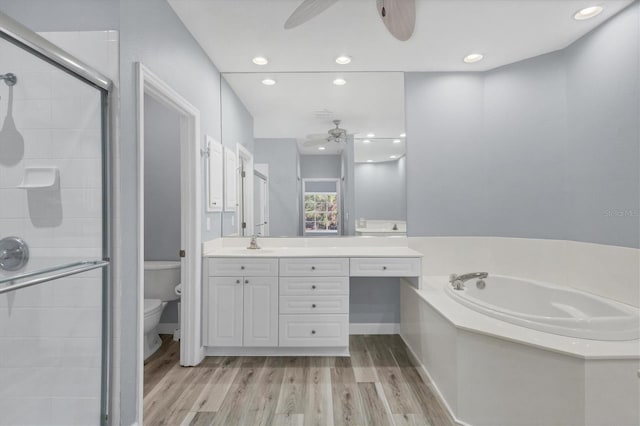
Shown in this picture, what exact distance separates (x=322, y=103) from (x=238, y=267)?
5.79 ft

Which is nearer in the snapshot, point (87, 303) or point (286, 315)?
point (87, 303)

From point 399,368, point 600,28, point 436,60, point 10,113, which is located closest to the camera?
point 10,113

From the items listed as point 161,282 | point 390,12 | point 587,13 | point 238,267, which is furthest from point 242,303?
point 587,13

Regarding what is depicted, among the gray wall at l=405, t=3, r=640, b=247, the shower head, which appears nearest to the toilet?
the shower head

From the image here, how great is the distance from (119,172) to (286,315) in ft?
5.29

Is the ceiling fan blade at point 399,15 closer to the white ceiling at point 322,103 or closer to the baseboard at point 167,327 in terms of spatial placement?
the white ceiling at point 322,103

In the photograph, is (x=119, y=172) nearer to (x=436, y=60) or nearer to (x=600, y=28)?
(x=436, y=60)

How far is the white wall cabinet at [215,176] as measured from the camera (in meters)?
2.74

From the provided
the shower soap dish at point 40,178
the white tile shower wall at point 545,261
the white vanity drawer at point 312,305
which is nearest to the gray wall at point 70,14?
the shower soap dish at point 40,178

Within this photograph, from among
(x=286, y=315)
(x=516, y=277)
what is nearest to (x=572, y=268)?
(x=516, y=277)

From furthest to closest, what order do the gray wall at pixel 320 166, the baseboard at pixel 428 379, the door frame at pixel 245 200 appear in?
the door frame at pixel 245 200 < the gray wall at pixel 320 166 < the baseboard at pixel 428 379

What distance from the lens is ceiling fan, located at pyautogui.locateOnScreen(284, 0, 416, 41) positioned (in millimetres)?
1550

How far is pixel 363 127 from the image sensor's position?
3217 millimetres

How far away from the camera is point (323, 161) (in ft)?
10.3
